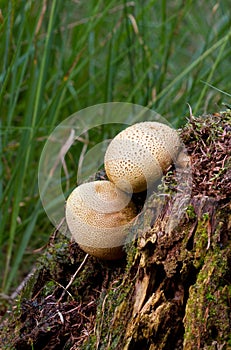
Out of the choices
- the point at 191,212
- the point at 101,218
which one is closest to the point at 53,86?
the point at 101,218

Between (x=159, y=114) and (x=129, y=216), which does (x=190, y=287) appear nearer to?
(x=129, y=216)

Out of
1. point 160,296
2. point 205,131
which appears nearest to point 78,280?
point 160,296

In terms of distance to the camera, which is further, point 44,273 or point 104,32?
point 104,32

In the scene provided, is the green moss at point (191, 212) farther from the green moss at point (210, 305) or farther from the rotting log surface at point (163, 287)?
the green moss at point (210, 305)

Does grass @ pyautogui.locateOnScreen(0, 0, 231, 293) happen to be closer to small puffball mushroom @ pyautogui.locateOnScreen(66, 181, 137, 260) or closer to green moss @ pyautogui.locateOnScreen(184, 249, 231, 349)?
small puffball mushroom @ pyautogui.locateOnScreen(66, 181, 137, 260)

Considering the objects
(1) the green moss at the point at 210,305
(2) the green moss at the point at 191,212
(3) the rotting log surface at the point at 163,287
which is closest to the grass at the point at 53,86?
(3) the rotting log surface at the point at 163,287

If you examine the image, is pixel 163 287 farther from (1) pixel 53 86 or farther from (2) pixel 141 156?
(1) pixel 53 86
